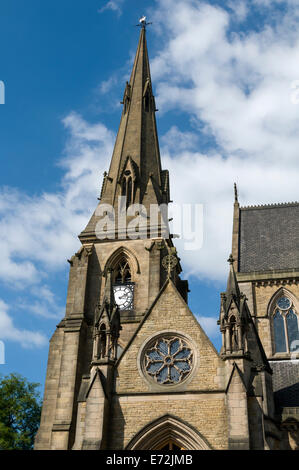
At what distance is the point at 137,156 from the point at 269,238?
907cm

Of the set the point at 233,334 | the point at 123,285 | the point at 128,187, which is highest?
the point at 128,187

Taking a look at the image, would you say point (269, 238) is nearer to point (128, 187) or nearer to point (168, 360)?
point (128, 187)

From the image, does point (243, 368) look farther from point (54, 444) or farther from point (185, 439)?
point (54, 444)

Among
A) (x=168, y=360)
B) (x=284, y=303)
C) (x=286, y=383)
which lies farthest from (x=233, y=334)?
(x=284, y=303)

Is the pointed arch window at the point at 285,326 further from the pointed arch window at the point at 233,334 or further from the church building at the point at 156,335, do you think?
the pointed arch window at the point at 233,334

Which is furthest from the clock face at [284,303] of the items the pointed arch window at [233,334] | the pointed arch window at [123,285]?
the pointed arch window at [233,334]

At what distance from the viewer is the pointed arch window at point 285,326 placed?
24.6 m

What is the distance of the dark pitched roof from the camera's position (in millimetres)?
27359

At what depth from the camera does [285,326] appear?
25.2m

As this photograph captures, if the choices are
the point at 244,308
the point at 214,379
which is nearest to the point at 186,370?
the point at 214,379

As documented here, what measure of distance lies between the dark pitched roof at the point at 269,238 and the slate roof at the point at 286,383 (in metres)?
4.94
